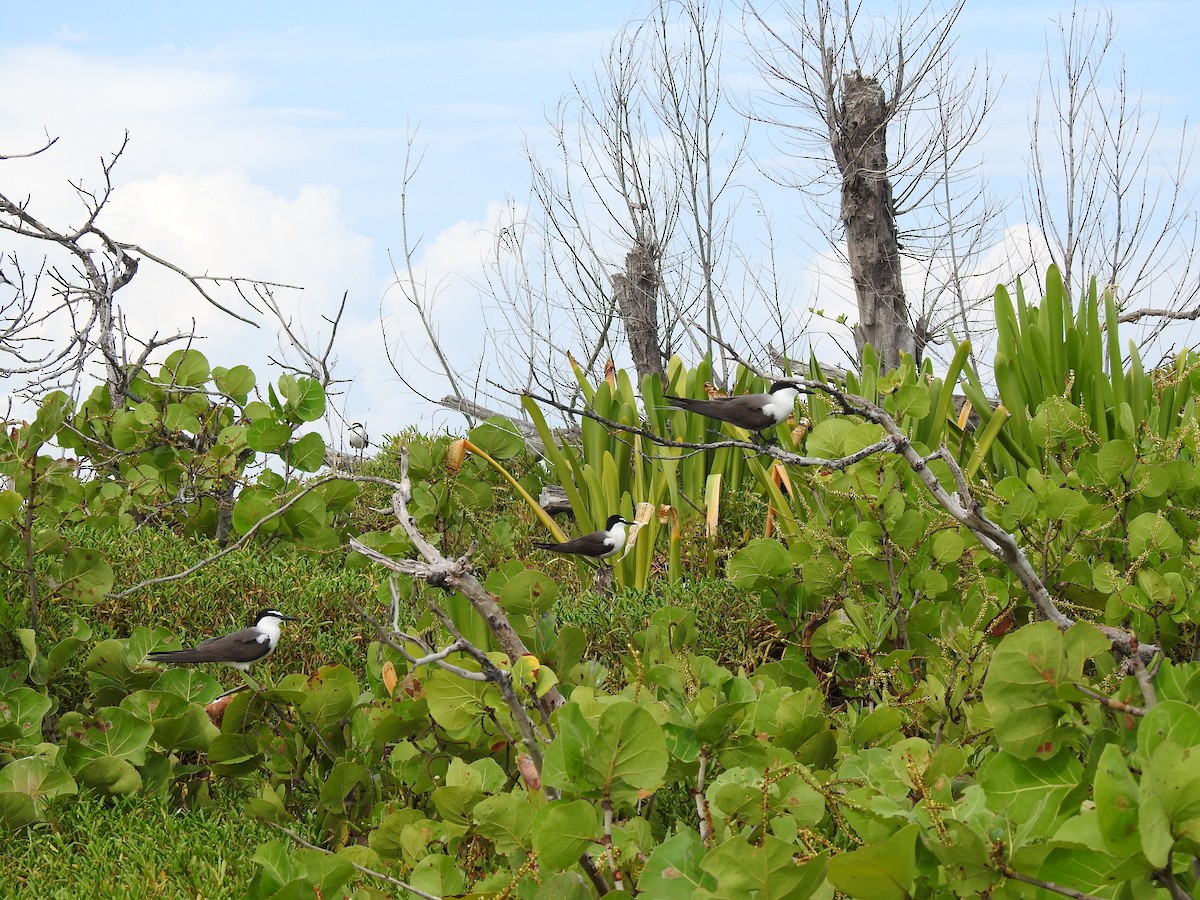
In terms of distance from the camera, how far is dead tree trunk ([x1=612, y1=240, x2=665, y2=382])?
33.6 ft

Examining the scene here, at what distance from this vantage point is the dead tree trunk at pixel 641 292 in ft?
33.6

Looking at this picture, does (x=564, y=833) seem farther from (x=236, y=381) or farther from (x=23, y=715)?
(x=236, y=381)

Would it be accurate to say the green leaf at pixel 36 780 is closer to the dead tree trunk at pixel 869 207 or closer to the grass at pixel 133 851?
the grass at pixel 133 851

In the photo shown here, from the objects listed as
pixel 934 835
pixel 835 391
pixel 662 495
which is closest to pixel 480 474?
pixel 662 495

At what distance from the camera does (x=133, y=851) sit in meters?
2.53

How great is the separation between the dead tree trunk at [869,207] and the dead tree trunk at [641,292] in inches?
76.8

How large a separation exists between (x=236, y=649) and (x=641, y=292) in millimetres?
7598

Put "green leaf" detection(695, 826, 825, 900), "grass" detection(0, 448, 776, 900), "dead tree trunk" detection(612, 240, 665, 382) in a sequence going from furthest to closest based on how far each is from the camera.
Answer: "dead tree trunk" detection(612, 240, 665, 382) → "grass" detection(0, 448, 776, 900) → "green leaf" detection(695, 826, 825, 900)

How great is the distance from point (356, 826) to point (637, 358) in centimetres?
869

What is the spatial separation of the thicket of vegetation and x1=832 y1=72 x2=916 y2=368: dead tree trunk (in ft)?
12.2

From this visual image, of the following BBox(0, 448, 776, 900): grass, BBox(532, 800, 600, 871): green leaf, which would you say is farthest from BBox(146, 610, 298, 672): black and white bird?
BBox(532, 800, 600, 871): green leaf

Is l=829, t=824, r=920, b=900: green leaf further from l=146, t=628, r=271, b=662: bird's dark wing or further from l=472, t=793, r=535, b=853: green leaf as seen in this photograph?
l=146, t=628, r=271, b=662: bird's dark wing

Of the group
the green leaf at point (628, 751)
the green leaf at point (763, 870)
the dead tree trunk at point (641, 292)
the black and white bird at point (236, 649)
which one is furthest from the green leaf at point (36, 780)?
the dead tree trunk at point (641, 292)

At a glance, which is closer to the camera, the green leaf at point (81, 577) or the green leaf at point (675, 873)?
the green leaf at point (675, 873)
